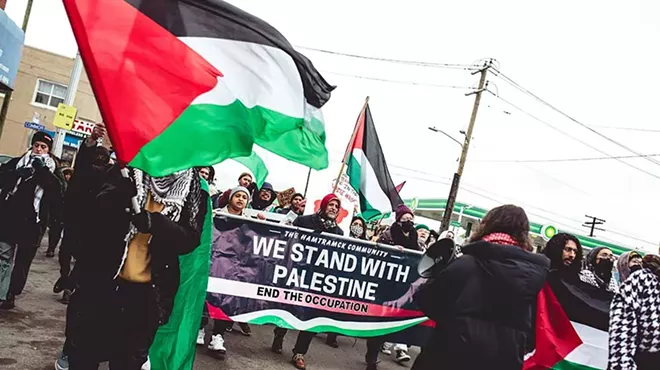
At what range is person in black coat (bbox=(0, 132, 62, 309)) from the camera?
566 cm

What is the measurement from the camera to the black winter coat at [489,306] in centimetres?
293

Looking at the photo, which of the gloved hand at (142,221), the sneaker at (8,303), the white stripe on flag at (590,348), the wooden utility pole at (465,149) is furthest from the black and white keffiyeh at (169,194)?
the wooden utility pole at (465,149)

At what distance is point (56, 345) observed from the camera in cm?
499

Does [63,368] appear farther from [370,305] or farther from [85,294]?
[370,305]

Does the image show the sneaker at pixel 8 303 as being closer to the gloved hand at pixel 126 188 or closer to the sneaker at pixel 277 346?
the sneaker at pixel 277 346

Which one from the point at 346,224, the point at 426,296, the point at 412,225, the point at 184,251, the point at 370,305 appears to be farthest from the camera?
the point at 346,224

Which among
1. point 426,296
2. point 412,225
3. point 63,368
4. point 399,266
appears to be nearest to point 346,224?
point 412,225

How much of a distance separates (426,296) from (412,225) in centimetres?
416

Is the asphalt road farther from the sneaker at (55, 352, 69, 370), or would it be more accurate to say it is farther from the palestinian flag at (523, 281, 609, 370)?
the palestinian flag at (523, 281, 609, 370)

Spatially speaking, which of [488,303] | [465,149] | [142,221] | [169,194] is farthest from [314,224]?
[465,149]

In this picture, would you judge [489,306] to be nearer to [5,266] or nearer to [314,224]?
[314,224]

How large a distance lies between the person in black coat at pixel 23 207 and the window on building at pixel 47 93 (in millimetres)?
29375

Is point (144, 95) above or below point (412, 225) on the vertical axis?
above

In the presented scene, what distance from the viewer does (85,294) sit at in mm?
3477
